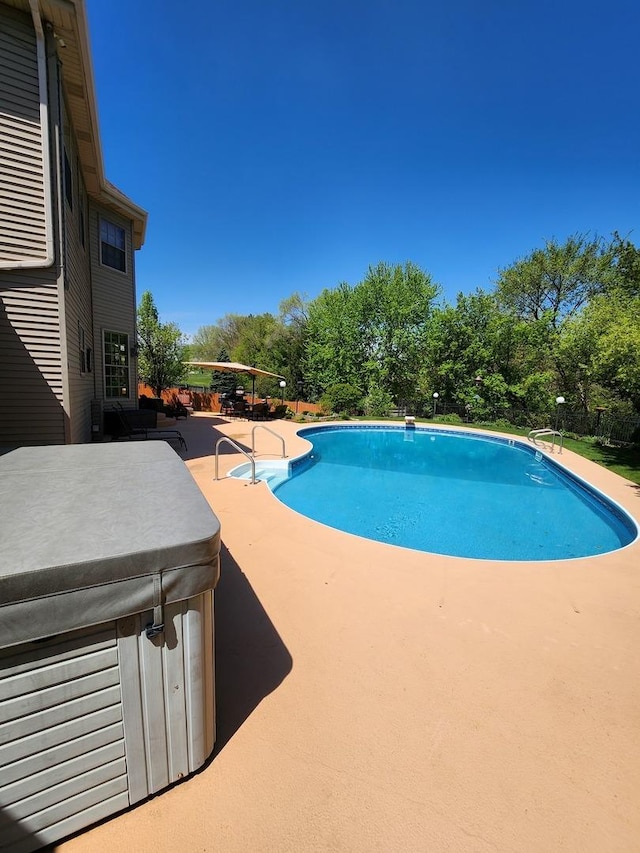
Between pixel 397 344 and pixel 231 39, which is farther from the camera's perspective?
pixel 397 344

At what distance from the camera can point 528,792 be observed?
1.87 meters

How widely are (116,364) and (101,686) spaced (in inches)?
405

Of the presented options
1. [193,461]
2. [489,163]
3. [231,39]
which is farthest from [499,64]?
[193,461]

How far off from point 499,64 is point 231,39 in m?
7.97

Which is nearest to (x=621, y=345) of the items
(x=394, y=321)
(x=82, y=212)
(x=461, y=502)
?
(x=461, y=502)

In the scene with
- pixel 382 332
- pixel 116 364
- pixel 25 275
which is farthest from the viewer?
pixel 382 332

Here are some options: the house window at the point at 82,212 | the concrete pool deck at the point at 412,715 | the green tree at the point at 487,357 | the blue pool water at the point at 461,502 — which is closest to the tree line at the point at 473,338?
the green tree at the point at 487,357

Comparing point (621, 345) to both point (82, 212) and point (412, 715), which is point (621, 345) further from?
point (82, 212)

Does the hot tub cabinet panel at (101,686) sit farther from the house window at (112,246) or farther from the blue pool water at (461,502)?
the house window at (112,246)

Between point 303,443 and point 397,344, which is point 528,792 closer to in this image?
point 303,443

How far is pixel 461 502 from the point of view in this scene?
317 inches

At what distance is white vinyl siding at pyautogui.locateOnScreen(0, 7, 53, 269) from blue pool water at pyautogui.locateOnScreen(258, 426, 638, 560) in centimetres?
564

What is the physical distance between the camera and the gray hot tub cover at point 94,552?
1.29 m

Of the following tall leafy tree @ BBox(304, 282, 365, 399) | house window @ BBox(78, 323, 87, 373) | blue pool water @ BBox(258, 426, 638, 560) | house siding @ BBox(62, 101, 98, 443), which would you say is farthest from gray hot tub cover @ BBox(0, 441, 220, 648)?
tall leafy tree @ BBox(304, 282, 365, 399)
